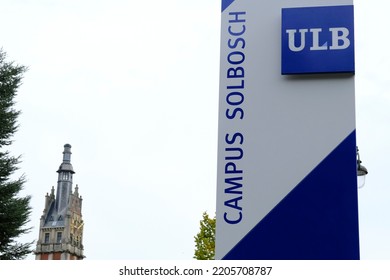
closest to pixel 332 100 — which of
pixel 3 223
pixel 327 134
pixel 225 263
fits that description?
pixel 327 134

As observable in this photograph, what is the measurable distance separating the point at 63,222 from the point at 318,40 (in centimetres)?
9881

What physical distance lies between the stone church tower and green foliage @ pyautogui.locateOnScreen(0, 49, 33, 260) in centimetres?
7600

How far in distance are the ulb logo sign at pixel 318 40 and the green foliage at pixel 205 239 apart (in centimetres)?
1799

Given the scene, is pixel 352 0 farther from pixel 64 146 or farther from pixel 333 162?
pixel 64 146

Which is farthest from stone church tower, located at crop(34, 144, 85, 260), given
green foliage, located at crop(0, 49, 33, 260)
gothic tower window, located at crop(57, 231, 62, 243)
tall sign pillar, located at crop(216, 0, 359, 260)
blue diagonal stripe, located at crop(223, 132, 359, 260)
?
blue diagonal stripe, located at crop(223, 132, 359, 260)

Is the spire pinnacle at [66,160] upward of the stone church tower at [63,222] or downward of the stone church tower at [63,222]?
upward

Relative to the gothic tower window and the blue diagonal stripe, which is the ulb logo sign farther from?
the gothic tower window

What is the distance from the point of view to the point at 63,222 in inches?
A: 4031

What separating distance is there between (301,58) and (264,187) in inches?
46.5

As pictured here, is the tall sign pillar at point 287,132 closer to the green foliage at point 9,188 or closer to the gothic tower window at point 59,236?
the green foliage at point 9,188

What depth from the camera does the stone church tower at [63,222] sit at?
332 feet

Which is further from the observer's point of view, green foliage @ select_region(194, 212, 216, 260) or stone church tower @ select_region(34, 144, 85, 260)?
stone church tower @ select_region(34, 144, 85, 260)

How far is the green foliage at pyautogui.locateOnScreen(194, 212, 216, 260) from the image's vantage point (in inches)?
948

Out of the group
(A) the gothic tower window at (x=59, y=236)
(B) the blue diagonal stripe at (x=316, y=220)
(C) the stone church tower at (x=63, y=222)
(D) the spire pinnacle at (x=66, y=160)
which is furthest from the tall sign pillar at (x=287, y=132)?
(D) the spire pinnacle at (x=66, y=160)
